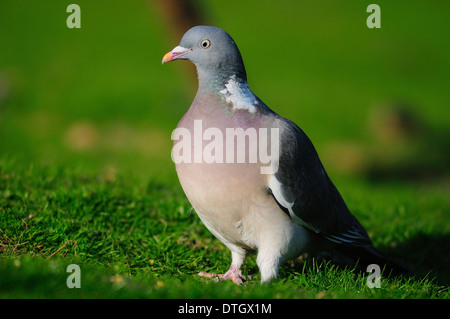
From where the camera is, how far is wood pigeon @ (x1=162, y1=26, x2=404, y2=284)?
396 centimetres

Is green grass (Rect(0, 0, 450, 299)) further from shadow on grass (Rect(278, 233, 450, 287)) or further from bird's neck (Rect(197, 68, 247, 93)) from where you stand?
bird's neck (Rect(197, 68, 247, 93))

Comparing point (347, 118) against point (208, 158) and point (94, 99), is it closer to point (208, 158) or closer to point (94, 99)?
point (94, 99)

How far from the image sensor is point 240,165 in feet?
12.9

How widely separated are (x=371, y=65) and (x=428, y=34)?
10.1 feet

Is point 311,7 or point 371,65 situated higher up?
point 311,7

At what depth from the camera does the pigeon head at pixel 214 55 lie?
4148mm

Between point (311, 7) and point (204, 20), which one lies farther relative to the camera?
point (311, 7)

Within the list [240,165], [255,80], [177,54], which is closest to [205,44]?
[177,54]

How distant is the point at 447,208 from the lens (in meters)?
7.27
